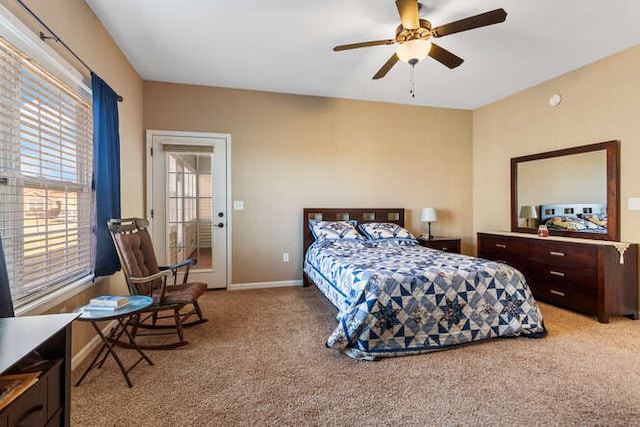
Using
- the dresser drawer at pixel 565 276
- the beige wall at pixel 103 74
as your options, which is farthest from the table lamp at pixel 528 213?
the beige wall at pixel 103 74

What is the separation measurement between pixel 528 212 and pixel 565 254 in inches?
39.1

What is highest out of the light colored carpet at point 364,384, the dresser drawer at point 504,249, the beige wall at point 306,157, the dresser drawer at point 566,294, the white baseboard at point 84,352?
the beige wall at point 306,157

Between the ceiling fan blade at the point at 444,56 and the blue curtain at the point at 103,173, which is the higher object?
the ceiling fan blade at the point at 444,56

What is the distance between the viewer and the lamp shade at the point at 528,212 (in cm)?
391

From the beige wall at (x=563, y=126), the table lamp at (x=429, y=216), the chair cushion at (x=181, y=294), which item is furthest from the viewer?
the table lamp at (x=429, y=216)

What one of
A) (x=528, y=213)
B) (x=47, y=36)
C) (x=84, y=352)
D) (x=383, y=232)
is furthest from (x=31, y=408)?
(x=528, y=213)

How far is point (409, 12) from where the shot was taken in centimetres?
204

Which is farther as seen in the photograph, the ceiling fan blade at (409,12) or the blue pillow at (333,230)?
the blue pillow at (333,230)

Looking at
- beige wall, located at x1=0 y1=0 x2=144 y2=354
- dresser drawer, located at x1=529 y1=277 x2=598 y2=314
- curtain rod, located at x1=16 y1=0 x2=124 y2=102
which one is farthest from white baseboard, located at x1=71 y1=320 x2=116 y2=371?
dresser drawer, located at x1=529 y1=277 x2=598 y2=314

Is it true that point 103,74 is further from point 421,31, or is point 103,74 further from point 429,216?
point 429,216

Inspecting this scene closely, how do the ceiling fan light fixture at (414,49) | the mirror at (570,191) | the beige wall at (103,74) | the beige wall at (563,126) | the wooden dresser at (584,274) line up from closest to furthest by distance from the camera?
the beige wall at (103,74)
the ceiling fan light fixture at (414,49)
the wooden dresser at (584,274)
the beige wall at (563,126)
the mirror at (570,191)

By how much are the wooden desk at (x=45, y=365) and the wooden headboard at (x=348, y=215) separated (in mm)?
2993

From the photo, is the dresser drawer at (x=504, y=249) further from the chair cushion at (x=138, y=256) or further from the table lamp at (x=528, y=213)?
the chair cushion at (x=138, y=256)

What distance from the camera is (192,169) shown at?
12.8 ft
